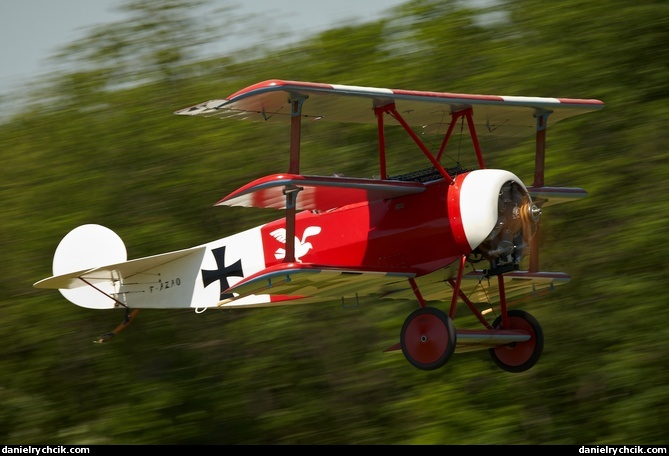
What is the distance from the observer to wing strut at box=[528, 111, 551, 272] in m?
9.99

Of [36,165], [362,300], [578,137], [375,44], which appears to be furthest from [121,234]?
[578,137]

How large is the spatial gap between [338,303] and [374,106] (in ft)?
16.4

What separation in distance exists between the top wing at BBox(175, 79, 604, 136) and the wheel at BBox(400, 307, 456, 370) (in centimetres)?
191

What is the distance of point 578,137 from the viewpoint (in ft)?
43.7

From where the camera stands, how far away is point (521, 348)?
9789mm

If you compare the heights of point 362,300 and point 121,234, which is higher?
point 121,234

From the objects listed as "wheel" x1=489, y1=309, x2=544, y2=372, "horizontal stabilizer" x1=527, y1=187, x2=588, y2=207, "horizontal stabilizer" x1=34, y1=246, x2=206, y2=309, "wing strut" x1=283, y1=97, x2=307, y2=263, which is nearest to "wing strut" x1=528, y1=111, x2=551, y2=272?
"horizontal stabilizer" x1=527, y1=187, x2=588, y2=207

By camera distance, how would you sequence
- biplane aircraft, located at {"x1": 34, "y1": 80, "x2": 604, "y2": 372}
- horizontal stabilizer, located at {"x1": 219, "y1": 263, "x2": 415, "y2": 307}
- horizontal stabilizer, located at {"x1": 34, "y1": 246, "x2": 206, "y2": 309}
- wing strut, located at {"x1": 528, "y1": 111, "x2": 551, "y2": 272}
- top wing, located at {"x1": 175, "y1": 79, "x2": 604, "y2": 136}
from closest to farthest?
1. horizontal stabilizer, located at {"x1": 219, "y1": 263, "x2": 415, "y2": 307}
2. top wing, located at {"x1": 175, "y1": 79, "x2": 604, "y2": 136}
3. biplane aircraft, located at {"x1": 34, "y1": 80, "x2": 604, "y2": 372}
4. wing strut, located at {"x1": 528, "y1": 111, "x2": 551, "y2": 272}
5. horizontal stabilizer, located at {"x1": 34, "y1": 246, "x2": 206, "y2": 309}

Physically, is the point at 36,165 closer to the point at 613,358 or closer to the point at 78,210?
the point at 78,210

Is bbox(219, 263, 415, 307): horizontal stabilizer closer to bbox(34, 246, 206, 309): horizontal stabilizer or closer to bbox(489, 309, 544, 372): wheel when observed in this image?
bbox(489, 309, 544, 372): wheel

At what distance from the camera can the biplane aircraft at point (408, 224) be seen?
8539mm

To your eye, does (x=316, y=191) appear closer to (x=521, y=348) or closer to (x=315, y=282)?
(x=315, y=282)

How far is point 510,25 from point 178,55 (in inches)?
208

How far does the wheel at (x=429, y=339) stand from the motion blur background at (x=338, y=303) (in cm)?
420
